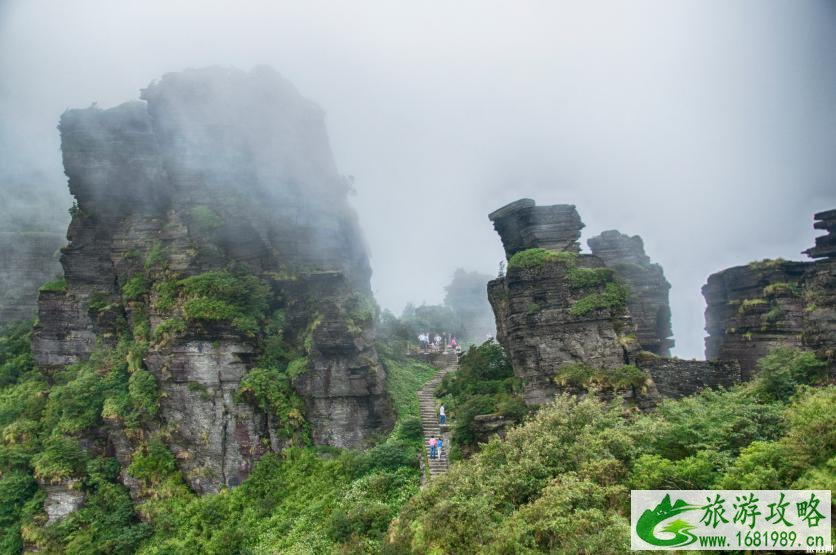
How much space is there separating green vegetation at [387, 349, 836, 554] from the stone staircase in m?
5.17

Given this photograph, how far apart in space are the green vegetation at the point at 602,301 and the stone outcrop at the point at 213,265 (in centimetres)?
998

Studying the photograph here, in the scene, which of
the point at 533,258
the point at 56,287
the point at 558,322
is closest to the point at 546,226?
the point at 533,258

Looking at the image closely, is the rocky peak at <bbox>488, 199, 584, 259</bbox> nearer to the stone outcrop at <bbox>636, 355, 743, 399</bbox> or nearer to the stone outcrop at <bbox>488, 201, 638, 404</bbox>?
the stone outcrop at <bbox>488, 201, 638, 404</bbox>

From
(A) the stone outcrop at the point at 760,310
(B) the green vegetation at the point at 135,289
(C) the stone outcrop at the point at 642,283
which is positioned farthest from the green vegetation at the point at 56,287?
(A) the stone outcrop at the point at 760,310

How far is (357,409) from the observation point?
2277 cm

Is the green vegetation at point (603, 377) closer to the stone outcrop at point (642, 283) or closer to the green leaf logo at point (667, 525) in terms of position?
the green leaf logo at point (667, 525)

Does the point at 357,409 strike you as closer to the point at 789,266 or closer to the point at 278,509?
the point at 278,509

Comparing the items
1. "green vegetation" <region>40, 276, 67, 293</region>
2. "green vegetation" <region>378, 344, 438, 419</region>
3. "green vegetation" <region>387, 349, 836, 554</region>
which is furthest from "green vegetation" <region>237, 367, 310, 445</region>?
"green vegetation" <region>40, 276, 67, 293</region>

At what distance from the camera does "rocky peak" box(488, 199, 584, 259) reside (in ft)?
71.3

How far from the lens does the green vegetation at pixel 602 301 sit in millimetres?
19094

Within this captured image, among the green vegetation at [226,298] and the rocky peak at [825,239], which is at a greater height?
the rocky peak at [825,239]

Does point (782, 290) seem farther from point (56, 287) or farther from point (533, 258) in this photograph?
point (56, 287)

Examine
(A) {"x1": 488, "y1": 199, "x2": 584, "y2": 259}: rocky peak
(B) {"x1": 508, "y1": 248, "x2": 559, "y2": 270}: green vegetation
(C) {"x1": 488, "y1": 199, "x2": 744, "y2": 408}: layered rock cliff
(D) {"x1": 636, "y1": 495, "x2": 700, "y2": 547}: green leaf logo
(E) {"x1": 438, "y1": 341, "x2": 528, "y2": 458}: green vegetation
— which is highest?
(A) {"x1": 488, "y1": 199, "x2": 584, "y2": 259}: rocky peak

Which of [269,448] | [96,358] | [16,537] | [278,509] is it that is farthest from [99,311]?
[278,509]
